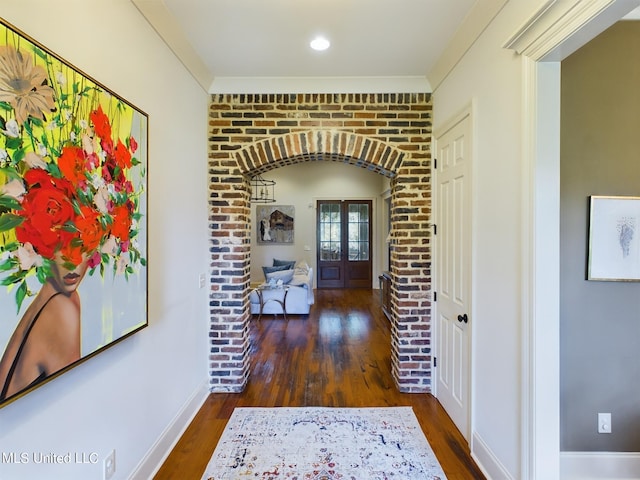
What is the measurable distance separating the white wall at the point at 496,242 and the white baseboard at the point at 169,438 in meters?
2.02

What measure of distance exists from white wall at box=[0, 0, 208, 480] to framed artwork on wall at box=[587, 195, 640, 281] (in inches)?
101

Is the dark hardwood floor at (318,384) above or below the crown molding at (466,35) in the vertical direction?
below

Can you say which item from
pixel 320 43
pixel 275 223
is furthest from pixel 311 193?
pixel 320 43

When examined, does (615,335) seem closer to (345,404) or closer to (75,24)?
(345,404)

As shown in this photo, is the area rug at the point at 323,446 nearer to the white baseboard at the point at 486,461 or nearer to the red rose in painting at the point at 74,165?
the white baseboard at the point at 486,461

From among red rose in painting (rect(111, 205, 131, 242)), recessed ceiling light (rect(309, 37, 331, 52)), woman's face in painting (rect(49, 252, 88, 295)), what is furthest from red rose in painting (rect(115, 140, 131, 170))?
recessed ceiling light (rect(309, 37, 331, 52))

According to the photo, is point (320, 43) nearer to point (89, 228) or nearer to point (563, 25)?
point (563, 25)

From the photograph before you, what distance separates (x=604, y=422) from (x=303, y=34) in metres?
3.07

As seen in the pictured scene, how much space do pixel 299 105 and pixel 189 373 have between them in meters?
2.45

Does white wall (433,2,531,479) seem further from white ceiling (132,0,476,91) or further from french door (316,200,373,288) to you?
french door (316,200,373,288)

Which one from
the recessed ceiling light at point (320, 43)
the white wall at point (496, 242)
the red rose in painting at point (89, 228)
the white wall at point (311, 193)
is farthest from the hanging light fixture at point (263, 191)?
the red rose in painting at point (89, 228)

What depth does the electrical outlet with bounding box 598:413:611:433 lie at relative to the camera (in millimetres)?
1761

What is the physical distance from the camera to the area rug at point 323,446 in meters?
1.85

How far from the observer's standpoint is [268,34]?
6.81 feet
